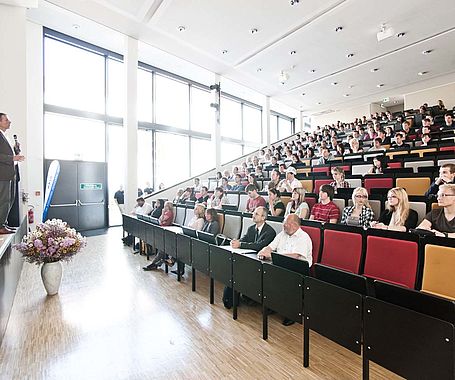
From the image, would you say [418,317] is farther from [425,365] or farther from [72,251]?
[72,251]

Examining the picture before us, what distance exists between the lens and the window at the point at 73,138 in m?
7.56

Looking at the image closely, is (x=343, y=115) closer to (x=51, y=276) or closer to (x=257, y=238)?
(x=257, y=238)

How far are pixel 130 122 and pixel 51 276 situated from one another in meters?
5.22

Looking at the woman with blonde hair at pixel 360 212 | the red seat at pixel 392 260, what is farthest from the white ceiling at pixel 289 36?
the red seat at pixel 392 260

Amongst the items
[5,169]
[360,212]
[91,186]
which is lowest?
[360,212]

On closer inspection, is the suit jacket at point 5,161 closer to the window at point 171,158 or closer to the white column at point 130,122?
the white column at point 130,122

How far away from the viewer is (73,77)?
802 centimetres

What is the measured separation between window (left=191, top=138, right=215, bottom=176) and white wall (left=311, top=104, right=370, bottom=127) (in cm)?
705

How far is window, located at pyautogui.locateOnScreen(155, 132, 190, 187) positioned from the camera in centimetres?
980

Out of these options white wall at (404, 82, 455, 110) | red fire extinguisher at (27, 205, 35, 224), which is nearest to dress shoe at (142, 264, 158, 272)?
red fire extinguisher at (27, 205, 35, 224)

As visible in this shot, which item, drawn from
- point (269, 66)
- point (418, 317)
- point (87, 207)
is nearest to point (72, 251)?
point (418, 317)

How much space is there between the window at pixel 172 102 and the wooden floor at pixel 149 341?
24.2ft

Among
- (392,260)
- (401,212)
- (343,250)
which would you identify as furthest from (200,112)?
(392,260)

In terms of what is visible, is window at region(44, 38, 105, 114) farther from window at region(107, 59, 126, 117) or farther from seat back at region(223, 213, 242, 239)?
seat back at region(223, 213, 242, 239)
